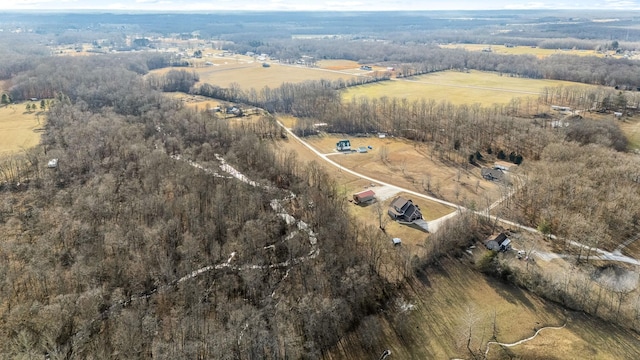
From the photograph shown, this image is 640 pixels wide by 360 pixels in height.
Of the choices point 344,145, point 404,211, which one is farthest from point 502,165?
point 344,145

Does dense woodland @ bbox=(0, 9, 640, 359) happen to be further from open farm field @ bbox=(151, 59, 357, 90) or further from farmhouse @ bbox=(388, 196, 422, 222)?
open farm field @ bbox=(151, 59, 357, 90)

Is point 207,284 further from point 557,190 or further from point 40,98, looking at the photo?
point 40,98

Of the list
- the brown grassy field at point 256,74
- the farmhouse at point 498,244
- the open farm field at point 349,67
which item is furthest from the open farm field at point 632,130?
the open farm field at point 349,67

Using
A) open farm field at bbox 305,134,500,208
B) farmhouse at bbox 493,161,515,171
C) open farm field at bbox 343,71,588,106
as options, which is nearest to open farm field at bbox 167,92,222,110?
open farm field at bbox 305,134,500,208

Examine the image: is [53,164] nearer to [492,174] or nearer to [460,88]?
[492,174]

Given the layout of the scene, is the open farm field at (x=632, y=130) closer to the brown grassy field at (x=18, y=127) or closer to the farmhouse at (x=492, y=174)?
the farmhouse at (x=492, y=174)

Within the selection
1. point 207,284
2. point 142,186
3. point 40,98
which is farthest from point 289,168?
point 40,98
